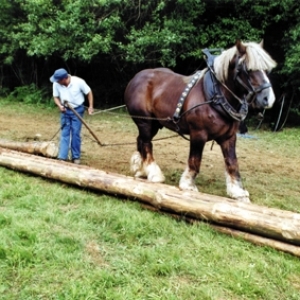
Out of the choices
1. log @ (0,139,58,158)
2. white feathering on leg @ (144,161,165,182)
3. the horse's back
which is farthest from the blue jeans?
white feathering on leg @ (144,161,165,182)

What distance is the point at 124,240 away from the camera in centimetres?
375

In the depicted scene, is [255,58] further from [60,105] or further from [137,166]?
[60,105]

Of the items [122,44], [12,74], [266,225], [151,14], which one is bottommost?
[12,74]

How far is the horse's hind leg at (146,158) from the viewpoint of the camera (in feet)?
18.8

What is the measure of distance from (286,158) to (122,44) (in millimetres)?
6914

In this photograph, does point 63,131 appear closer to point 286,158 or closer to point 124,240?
point 124,240

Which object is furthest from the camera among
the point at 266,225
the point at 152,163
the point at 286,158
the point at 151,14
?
the point at 151,14

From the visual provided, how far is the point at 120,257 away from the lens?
342cm

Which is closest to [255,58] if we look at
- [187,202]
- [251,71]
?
[251,71]

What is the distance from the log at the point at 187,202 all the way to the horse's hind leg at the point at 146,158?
2.93 feet

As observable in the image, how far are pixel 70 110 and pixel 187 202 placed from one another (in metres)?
3.17

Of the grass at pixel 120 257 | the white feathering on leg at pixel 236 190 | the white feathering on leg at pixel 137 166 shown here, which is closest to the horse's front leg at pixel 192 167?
the white feathering on leg at pixel 236 190

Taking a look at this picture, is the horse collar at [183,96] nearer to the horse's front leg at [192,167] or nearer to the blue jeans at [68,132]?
the horse's front leg at [192,167]

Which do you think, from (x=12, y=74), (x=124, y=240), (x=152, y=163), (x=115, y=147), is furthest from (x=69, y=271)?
(x=12, y=74)
